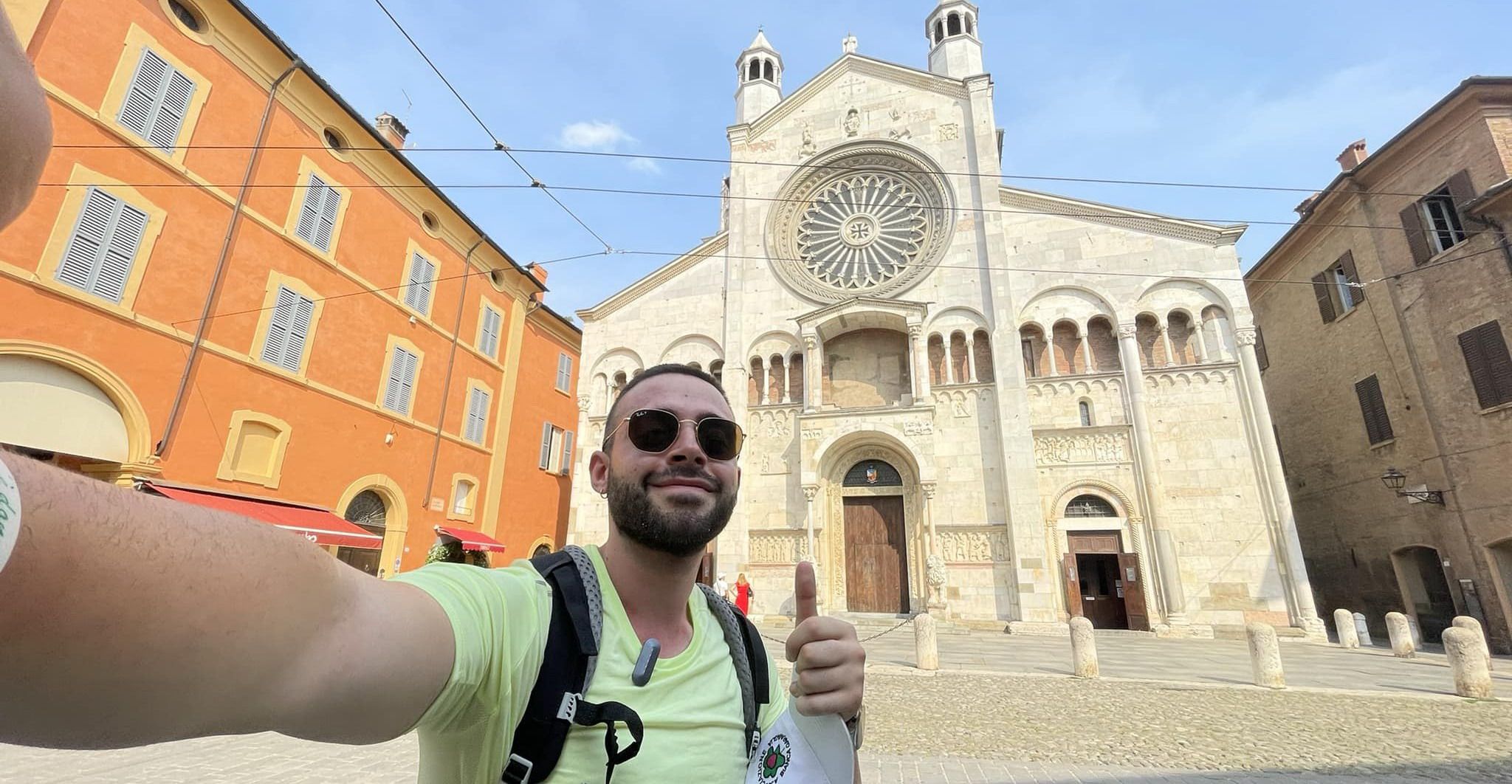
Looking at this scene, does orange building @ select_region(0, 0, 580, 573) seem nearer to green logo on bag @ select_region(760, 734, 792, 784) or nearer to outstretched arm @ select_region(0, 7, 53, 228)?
green logo on bag @ select_region(760, 734, 792, 784)

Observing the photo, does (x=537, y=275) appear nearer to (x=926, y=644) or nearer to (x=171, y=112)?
(x=171, y=112)

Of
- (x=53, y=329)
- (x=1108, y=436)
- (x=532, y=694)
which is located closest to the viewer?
(x=532, y=694)

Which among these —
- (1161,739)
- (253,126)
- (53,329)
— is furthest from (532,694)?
(253,126)

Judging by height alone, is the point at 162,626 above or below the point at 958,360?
below

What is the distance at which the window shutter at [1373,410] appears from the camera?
14.9 m

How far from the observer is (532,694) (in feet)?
4.32

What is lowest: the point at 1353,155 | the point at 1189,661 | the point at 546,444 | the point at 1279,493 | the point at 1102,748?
the point at 1102,748

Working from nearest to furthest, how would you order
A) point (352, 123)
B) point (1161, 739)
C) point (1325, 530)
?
point (1161, 739)
point (352, 123)
point (1325, 530)

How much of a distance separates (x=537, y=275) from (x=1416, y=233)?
24189 mm

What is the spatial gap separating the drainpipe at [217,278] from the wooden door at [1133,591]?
62.3ft

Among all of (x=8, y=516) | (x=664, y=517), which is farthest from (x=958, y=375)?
(x=8, y=516)

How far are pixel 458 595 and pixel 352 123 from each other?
53.1 ft

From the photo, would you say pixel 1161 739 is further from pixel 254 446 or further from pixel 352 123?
pixel 352 123

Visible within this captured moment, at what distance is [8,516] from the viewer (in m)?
0.50
